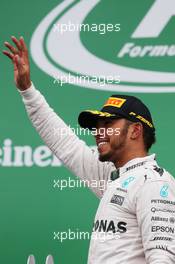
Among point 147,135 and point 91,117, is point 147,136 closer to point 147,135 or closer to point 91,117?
point 147,135

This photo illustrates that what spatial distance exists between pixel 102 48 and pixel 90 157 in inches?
40.0

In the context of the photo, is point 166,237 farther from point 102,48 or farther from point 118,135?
point 102,48

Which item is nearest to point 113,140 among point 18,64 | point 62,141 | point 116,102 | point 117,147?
point 117,147

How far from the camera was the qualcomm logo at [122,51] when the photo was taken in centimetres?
318

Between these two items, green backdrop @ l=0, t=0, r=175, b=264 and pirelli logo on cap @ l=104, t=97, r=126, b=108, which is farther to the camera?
green backdrop @ l=0, t=0, r=175, b=264

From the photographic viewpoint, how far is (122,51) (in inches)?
126

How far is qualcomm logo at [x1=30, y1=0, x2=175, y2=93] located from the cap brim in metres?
0.94

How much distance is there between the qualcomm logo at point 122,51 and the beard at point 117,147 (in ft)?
3.47

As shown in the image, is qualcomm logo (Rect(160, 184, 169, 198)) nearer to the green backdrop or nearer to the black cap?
the black cap

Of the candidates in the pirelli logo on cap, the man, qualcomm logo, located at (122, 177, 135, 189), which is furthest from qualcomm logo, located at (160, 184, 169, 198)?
the pirelli logo on cap

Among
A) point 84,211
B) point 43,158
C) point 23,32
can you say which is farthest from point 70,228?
point 23,32

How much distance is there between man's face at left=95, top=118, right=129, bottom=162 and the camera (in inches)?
83.7

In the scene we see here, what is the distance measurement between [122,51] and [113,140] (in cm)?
116

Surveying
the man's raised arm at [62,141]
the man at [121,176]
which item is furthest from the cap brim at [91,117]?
the man's raised arm at [62,141]
